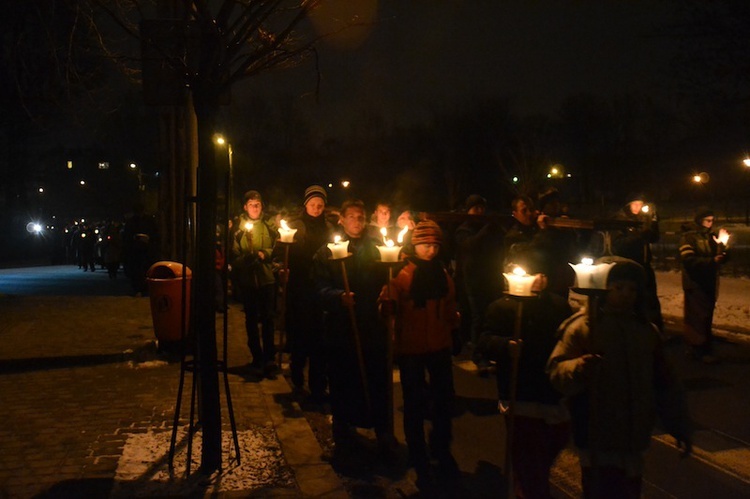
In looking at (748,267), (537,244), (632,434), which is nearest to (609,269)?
(632,434)

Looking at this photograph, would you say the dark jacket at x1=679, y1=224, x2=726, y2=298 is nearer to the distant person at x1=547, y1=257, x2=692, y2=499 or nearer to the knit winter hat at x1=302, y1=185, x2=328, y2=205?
the knit winter hat at x1=302, y1=185, x2=328, y2=205

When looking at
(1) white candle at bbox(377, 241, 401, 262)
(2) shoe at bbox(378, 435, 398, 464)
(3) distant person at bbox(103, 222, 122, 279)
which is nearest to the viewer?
(1) white candle at bbox(377, 241, 401, 262)

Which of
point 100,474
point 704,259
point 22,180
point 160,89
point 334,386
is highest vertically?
point 22,180

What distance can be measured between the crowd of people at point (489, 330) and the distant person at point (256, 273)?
17 mm

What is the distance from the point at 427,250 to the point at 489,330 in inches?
41.9

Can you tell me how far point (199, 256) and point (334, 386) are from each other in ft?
6.01

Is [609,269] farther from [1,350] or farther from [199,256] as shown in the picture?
[1,350]

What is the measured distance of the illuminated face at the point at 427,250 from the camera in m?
5.69

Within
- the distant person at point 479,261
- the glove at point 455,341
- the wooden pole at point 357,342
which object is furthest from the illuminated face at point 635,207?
the wooden pole at point 357,342

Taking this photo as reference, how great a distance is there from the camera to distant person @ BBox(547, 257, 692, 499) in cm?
396

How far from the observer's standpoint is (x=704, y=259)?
9.67 m

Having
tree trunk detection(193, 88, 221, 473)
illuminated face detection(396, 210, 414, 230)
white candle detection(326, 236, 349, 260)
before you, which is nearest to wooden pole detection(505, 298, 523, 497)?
white candle detection(326, 236, 349, 260)

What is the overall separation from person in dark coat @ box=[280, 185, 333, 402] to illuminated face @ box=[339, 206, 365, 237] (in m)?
1.44

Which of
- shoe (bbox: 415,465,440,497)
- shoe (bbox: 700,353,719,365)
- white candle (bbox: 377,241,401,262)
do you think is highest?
white candle (bbox: 377,241,401,262)
